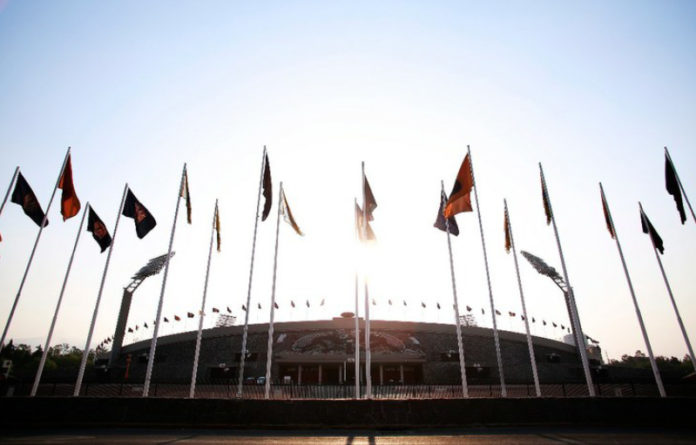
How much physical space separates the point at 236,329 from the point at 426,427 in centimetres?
3593

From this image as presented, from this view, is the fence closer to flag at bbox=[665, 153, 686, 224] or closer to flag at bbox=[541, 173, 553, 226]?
flag at bbox=[541, 173, 553, 226]

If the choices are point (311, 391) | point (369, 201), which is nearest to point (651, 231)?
point (369, 201)

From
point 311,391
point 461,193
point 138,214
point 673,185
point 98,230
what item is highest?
point 673,185

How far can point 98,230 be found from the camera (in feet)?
60.9

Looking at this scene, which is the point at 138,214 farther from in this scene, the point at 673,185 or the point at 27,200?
the point at 673,185

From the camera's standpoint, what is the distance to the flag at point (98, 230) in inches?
722

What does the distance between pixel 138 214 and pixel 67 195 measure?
3.00 meters

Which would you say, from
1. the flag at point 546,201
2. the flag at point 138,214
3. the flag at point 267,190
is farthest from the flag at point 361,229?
the flag at point 138,214

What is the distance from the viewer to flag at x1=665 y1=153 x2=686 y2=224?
1775 centimetres

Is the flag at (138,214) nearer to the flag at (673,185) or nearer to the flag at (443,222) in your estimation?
the flag at (443,222)

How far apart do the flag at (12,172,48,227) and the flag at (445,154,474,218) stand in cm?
1824

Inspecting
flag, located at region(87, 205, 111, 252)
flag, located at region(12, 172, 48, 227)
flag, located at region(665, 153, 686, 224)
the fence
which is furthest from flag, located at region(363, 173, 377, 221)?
flag, located at region(12, 172, 48, 227)

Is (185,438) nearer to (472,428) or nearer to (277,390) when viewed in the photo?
(472,428)

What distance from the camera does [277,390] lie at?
24.9 m
